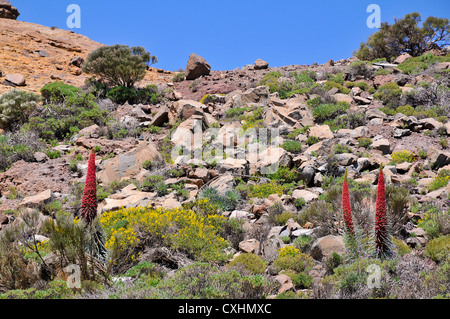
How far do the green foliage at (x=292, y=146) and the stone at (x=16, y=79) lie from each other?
1600 centimetres

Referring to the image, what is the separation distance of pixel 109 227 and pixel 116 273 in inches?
57.3

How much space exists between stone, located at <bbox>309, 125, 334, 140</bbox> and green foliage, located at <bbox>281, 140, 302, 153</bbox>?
3.26 ft

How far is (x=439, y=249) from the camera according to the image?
18.1 feet

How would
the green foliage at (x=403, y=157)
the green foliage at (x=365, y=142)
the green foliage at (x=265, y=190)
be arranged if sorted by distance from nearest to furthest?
the green foliage at (x=265, y=190)
the green foliage at (x=403, y=157)
the green foliage at (x=365, y=142)

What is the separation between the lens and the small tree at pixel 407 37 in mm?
24250

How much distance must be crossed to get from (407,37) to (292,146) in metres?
19.3

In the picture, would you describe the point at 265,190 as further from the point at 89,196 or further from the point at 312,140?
the point at 89,196

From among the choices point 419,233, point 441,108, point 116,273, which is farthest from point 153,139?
point 441,108

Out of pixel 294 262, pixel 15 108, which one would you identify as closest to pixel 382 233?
pixel 294 262

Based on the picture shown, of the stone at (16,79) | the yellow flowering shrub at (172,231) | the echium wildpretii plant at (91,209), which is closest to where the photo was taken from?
the echium wildpretii plant at (91,209)

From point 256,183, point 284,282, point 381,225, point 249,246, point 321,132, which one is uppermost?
point 321,132

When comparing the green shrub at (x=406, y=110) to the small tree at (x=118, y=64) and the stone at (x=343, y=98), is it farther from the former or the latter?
the small tree at (x=118, y=64)

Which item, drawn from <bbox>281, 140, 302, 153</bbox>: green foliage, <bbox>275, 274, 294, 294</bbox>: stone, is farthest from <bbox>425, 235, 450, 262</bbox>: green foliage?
<bbox>281, 140, 302, 153</bbox>: green foliage

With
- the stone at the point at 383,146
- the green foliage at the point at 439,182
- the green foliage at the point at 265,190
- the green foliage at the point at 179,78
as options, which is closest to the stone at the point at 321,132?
the stone at the point at 383,146
